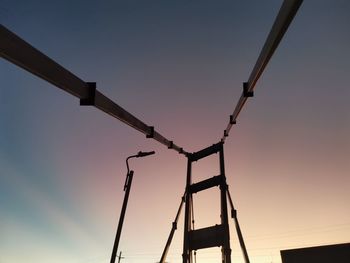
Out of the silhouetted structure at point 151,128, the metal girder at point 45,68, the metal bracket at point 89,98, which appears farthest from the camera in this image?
the metal bracket at point 89,98

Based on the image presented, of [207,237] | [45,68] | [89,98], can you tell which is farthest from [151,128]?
[45,68]

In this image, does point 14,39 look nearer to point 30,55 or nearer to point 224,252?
point 30,55

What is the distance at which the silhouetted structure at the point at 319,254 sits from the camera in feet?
26.4

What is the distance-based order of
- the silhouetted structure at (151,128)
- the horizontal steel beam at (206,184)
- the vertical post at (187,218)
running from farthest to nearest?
the horizontal steel beam at (206,184)
the vertical post at (187,218)
the silhouetted structure at (151,128)

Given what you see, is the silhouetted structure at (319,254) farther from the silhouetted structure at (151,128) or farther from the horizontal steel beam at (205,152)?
the horizontal steel beam at (205,152)

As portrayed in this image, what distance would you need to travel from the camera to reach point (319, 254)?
8.39m

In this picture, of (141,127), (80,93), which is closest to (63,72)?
(80,93)

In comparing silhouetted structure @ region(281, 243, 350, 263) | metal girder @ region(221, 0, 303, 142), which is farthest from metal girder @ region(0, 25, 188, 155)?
silhouetted structure @ region(281, 243, 350, 263)

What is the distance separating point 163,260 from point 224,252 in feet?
6.93

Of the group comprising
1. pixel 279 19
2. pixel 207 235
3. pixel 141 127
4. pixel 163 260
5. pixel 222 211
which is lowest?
pixel 163 260

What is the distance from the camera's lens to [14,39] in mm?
3125

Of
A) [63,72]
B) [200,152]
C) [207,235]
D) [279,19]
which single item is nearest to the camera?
[63,72]

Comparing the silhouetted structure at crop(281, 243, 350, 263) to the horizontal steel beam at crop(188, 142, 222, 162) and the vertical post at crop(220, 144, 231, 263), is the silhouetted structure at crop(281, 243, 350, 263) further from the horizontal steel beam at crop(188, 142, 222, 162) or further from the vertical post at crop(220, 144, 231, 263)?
the horizontal steel beam at crop(188, 142, 222, 162)

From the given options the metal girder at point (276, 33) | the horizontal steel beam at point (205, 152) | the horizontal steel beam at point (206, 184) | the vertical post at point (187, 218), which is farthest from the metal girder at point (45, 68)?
the horizontal steel beam at point (205, 152)
